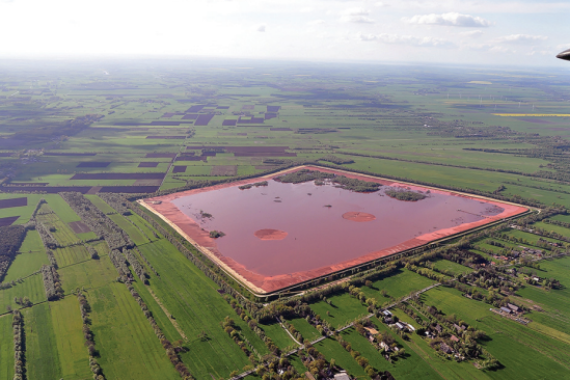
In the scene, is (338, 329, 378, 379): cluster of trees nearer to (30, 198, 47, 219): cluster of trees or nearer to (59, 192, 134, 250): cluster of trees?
(59, 192, 134, 250): cluster of trees

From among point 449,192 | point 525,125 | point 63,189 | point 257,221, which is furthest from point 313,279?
point 525,125

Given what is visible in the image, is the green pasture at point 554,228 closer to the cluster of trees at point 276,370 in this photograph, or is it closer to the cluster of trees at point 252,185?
the cluster of trees at point 276,370

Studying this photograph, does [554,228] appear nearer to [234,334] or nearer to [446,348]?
[446,348]

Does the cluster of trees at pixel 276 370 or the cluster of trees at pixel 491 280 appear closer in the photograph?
the cluster of trees at pixel 276 370

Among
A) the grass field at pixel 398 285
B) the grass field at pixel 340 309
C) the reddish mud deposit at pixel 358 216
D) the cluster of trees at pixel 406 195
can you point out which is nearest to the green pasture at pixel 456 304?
the grass field at pixel 398 285

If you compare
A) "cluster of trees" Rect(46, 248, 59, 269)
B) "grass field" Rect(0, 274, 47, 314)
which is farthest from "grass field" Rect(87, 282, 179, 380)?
"cluster of trees" Rect(46, 248, 59, 269)

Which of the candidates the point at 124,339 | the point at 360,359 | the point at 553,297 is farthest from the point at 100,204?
the point at 553,297

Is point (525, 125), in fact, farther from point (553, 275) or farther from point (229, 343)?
point (229, 343)
